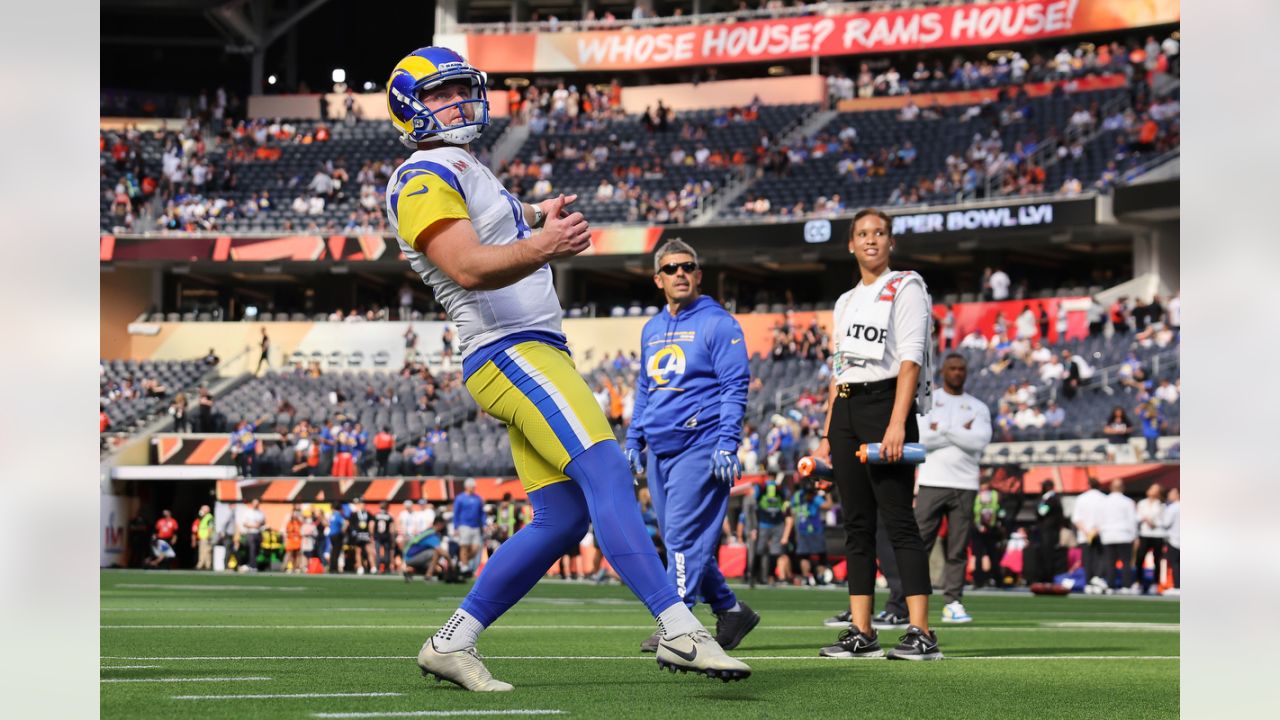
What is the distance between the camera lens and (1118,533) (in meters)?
18.0

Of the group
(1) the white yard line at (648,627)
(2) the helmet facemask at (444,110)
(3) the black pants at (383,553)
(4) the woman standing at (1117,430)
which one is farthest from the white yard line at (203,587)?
(4) the woman standing at (1117,430)

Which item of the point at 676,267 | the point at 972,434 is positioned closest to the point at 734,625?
the point at 676,267

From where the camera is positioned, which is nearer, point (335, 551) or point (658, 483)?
point (658, 483)

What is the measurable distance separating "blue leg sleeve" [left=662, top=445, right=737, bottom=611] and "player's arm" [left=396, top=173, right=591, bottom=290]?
9.67 ft

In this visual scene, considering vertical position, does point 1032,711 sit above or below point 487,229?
below

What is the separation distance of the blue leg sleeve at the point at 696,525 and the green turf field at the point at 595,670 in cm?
33

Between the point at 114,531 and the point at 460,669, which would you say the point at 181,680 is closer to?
the point at 460,669

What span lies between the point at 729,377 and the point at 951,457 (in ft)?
11.6
